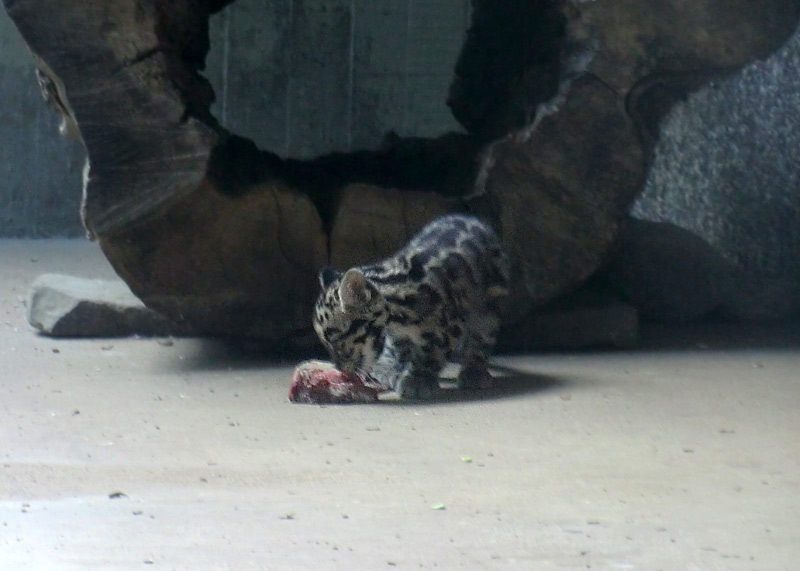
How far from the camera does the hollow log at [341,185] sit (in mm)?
5090

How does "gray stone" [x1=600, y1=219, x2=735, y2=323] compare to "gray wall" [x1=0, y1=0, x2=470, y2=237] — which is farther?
"gray wall" [x1=0, y1=0, x2=470, y2=237]

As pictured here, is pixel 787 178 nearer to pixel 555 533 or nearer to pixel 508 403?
pixel 508 403

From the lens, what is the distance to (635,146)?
556 centimetres

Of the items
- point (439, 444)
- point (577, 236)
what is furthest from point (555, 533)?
point (577, 236)

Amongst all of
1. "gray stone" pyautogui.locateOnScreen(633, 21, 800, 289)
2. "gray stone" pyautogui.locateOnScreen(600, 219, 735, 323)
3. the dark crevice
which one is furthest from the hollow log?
"gray stone" pyautogui.locateOnScreen(633, 21, 800, 289)

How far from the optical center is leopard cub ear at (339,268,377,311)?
459 cm

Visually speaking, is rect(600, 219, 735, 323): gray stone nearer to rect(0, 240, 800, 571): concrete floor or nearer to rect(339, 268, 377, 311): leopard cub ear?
rect(0, 240, 800, 571): concrete floor

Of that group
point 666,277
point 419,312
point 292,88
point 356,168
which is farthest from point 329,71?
point 419,312

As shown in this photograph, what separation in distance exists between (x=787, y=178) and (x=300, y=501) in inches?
192

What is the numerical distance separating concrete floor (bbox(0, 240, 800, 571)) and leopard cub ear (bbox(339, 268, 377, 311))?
44 cm

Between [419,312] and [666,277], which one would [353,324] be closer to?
[419,312]

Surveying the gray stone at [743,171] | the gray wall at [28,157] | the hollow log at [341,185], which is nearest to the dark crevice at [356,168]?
the hollow log at [341,185]

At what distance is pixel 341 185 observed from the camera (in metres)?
5.96

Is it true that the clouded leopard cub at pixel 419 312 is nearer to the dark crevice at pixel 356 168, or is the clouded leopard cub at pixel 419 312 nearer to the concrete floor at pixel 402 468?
the concrete floor at pixel 402 468
